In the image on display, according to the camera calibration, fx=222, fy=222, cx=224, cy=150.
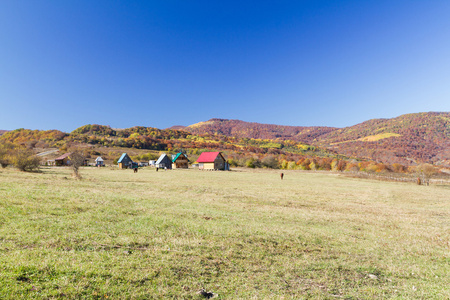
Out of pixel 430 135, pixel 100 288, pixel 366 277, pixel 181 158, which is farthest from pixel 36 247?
pixel 430 135

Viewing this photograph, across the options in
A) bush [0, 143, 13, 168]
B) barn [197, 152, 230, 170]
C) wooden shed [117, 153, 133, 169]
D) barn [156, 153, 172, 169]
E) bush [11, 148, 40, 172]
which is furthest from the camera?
barn [156, 153, 172, 169]

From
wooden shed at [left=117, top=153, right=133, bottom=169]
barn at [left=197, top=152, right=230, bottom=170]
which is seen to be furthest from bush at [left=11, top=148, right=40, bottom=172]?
barn at [left=197, top=152, right=230, bottom=170]

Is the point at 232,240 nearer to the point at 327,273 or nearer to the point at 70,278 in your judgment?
the point at 327,273

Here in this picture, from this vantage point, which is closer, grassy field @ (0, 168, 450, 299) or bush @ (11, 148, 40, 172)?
grassy field @ (0, 168, 450, 299)

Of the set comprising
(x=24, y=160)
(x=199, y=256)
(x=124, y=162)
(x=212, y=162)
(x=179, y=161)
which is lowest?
(x=199, y=256)

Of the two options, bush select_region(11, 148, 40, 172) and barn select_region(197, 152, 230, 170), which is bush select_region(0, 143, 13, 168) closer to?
bush select_region(11, 148, 40, 172)

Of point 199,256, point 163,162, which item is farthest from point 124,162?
point 199,256

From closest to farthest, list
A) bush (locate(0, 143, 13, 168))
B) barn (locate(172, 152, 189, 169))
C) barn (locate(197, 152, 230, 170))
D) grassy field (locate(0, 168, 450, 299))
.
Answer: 1. grassy field (locate(0, 168, 450, 299))
2. bush (locate(0, 143, 13, 168))
3. barn (locate(197, 152, 230, 170))
4. barn (locate(172, 152, 189, 169))

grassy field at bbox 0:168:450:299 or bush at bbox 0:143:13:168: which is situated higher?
bush at bbox 0:143:13:168

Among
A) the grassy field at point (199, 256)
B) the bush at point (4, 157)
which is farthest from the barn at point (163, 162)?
the grassy field at point (199, 256)

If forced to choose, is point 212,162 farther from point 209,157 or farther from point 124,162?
point 124,162

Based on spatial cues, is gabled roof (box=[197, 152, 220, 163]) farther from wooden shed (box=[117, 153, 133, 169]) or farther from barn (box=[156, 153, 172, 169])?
wooden shed (box=[117, 153, 133, 169])

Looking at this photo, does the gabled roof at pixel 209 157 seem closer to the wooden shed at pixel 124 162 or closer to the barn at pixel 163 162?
the barn at pixel 163 162

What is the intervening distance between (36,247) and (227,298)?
207 inches
